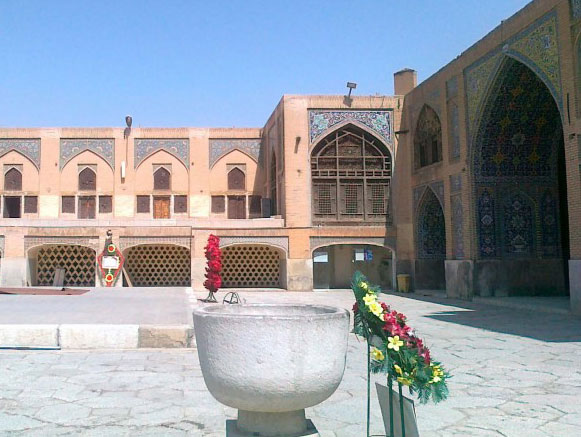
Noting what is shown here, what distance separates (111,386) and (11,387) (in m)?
0.80

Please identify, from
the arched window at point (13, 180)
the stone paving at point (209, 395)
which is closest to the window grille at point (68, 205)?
the arched window at point (13, 180)

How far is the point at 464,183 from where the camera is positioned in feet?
49.4

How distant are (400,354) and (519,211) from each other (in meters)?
13.3

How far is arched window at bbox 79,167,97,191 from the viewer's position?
74.7 feet

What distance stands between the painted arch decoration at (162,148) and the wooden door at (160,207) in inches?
62.6

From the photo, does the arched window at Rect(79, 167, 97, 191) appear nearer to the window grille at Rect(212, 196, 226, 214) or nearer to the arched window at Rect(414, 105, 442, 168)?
the window grille at Rect(212, 196, 226, 214)

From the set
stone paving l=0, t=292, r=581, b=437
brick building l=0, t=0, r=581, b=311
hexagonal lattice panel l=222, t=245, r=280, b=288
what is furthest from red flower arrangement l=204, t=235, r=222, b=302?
stone paving l=0, t=292, r=581, b=437

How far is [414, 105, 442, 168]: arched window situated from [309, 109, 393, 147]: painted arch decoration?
116 cm

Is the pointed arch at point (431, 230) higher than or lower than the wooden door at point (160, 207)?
lower

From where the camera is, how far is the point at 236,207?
76.7 feet

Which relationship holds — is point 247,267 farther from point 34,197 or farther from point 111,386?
point 111,386

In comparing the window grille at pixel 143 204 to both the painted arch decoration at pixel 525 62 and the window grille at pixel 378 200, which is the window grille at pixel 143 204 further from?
the painted arch decoration at pixel 525 62

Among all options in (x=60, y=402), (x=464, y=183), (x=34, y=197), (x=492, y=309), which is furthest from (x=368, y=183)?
(x=60, y=402)

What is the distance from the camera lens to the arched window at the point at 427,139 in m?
17.3
